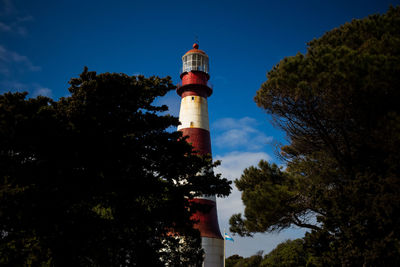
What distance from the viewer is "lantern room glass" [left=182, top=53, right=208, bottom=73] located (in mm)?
29817

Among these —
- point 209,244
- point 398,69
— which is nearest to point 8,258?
point 398,69

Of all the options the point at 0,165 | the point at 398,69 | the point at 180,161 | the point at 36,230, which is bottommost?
the point at 36,230

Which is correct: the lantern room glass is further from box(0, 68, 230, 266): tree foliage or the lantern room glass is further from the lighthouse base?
box(0, 68, 230, 266): tree foliage

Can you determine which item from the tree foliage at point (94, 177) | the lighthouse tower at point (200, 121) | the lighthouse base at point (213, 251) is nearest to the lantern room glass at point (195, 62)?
the lighthouse tower at point (200, 121)

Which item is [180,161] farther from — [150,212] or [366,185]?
[366,185]

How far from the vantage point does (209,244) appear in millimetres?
24328

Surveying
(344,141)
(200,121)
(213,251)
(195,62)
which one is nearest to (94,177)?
(344,141)

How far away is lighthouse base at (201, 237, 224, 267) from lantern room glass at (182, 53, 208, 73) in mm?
14325

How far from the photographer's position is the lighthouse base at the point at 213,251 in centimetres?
2417

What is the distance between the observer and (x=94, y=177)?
12320mm

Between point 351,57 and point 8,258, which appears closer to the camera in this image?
point 8,258

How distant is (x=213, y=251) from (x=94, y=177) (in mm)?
14856

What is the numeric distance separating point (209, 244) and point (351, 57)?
1714 centimetres

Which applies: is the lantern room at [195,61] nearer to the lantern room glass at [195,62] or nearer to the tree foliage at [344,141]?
the lantern room glass at [195,62]
